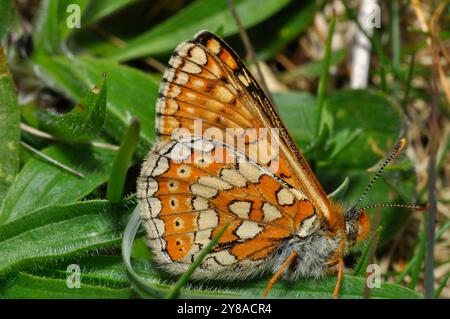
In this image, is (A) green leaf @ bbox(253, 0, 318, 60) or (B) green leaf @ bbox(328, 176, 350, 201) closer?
(B) green leaf @ bbox(328, 176, 350, 201)

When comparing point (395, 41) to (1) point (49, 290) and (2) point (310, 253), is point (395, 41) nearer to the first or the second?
(2) point (310, 253)

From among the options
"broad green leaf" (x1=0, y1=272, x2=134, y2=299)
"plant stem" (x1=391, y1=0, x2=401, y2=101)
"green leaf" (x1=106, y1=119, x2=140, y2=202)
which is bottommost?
"broad green leaf" (x1=0, y1=272, x2=134, y2=299)

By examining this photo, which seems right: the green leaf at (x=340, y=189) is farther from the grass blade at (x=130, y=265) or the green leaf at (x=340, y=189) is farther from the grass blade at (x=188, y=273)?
the grass blade at (x=130, y=265)

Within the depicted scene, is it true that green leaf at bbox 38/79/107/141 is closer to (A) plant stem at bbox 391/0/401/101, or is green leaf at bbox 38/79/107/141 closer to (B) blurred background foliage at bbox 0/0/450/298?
(B) blurred background foliage at bbox 0/0/450/298

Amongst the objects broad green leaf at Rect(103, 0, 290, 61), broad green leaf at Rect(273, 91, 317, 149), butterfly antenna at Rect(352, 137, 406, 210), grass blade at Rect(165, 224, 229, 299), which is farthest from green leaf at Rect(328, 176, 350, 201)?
broad green leaf at Rect(103, 0, 290, 61)

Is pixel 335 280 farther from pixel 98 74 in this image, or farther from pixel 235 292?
pixel 98 74

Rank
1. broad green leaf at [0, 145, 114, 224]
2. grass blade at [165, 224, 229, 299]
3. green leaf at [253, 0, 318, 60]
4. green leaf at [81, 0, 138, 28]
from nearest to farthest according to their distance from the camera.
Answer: grass blade at [165, 224, 229, 299], broad green leaf at [0, 145, 114, 224], green leaf at [81, 0, 138, 28], green leaf at [253, 0, 318, 60]

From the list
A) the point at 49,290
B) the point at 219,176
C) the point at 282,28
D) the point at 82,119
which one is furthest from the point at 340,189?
the point at 282,28
